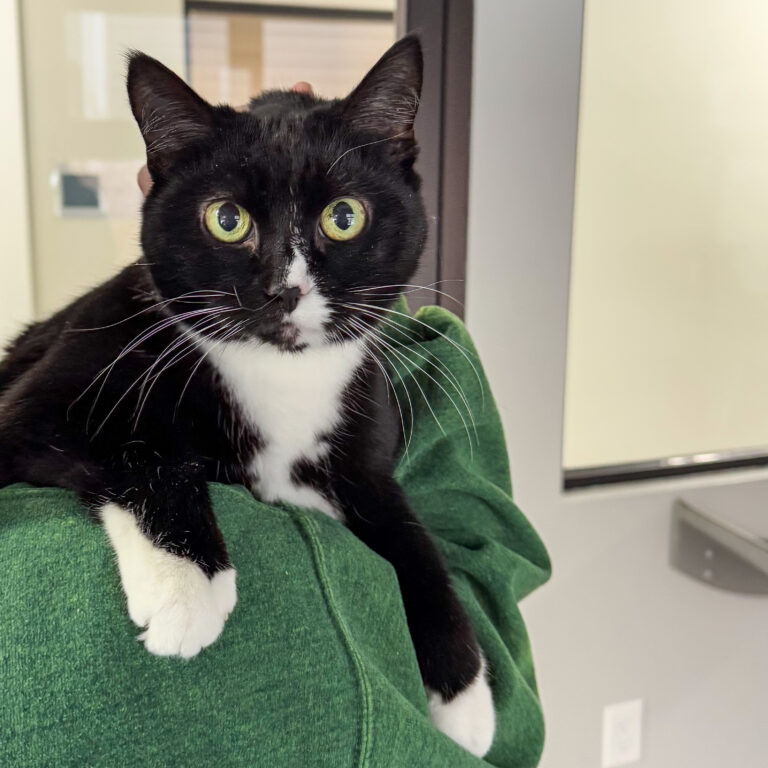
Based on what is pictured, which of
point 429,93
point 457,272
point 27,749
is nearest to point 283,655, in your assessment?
point 27,749

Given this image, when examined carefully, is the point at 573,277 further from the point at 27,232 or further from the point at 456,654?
the point at 27,232

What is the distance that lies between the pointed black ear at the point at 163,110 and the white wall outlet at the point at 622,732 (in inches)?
52.4

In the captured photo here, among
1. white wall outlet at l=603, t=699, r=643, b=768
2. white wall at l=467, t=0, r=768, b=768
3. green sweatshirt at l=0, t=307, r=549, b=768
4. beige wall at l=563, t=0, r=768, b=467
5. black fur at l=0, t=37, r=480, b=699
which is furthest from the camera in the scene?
white wall outlet at l=603, t=699, r=643, b=768

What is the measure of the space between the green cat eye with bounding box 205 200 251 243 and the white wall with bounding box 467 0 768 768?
62cm

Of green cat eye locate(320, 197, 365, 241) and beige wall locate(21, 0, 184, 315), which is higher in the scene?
beige wall locate(21, 0, 184, 315)

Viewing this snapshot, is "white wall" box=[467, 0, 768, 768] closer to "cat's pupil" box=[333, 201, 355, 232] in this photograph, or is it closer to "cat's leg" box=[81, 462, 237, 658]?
"cat's pupil" box=[333, 201, 355, 232]

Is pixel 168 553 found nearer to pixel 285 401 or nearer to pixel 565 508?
pixel 285 401

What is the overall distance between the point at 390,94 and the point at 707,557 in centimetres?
114

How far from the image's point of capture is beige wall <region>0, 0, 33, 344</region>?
1.57 meters

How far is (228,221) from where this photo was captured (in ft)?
2.20

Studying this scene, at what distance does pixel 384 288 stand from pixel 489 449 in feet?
0.81

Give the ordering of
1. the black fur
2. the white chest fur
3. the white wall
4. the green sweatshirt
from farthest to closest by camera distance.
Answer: the white wall < the white chest fur < the black fur < the green sweatshirt

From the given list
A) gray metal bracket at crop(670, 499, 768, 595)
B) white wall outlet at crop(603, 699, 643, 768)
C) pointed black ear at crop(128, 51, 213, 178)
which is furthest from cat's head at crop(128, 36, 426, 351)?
white wall outlet at crop(603, 699, 643, 768)

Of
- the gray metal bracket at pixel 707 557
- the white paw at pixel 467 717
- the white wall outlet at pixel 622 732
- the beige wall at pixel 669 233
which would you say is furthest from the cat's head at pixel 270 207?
the white wall outlet at pixel 622 732
